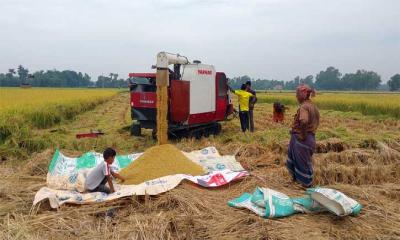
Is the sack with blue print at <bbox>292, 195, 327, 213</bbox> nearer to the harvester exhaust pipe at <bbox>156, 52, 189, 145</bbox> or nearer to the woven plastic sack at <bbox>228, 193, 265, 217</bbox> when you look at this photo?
the woven plastic sack at <bbox>228, 193, 265, 217</bbox>

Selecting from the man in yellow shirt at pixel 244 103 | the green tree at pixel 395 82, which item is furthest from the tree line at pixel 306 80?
the man in yellow shirt at pixel 244 103

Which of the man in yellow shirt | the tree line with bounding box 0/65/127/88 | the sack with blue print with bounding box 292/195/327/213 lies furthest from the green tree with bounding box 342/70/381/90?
the sack with blue print with bounding box 292/195/327/213

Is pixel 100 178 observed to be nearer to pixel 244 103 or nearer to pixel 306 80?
pixel 244 103

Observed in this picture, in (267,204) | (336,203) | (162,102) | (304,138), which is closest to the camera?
(336,203)

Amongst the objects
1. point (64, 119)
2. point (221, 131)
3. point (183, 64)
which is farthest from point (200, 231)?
point (64, 119)

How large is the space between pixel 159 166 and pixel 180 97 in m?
4.10

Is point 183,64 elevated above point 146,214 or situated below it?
above

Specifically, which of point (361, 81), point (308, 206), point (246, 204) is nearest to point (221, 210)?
point (246, 204)

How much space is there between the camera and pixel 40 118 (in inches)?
584

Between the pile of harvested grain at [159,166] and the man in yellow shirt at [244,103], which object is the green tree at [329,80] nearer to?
the man in yellow shirt at [244,103]

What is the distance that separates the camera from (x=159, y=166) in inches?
266

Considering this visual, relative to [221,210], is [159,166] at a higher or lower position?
higher

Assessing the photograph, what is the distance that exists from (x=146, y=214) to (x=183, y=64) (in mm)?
6735

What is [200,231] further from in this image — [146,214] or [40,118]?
[40,118]
